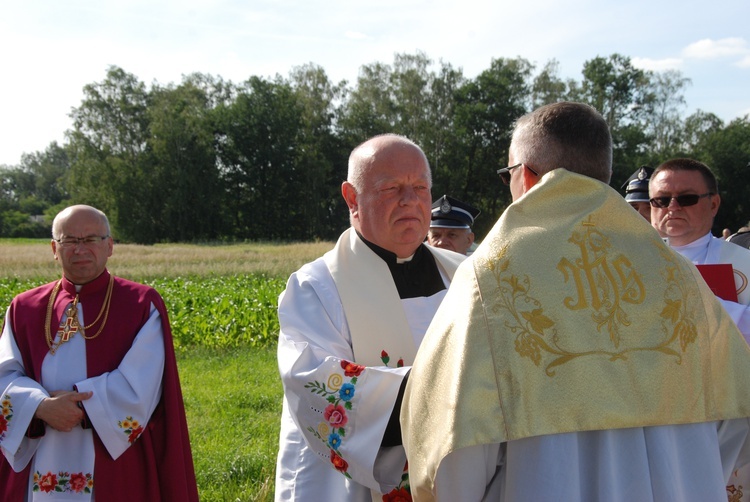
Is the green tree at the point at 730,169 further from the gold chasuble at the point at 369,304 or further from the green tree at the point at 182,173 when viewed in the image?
the gold chasuble at the point at 369,304

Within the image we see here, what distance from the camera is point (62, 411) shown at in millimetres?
3557

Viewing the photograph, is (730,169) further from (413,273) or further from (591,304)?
(591,304)

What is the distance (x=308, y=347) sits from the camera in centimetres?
252

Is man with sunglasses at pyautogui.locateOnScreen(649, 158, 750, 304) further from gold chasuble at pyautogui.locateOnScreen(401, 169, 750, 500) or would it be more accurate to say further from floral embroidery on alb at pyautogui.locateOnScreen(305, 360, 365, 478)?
floral embroidery on alb at pyautogui.locateOnScreen(305, 360, 365, 478)

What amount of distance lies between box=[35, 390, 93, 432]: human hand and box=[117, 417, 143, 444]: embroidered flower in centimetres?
22

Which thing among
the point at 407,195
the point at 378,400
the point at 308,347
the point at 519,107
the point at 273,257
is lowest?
the point at 273,257

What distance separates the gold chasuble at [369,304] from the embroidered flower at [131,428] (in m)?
1.60

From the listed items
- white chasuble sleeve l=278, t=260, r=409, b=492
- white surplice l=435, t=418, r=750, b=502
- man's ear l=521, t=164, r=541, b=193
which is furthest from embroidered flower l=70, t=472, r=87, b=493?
man's ear l=521, t=164, r=541, b=193

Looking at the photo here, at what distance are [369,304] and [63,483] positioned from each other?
6.79 ft

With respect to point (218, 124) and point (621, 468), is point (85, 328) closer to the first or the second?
point (621, 468)

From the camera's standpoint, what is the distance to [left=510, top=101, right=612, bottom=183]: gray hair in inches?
73.4

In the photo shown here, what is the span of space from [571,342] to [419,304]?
1.35 m

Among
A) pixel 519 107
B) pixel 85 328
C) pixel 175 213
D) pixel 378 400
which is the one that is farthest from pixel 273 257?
pixel 519 107

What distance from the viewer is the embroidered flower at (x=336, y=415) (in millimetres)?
2340
